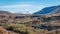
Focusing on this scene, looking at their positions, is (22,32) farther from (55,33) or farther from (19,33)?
(55,33)

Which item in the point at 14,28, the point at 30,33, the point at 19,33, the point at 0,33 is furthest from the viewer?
the point at 14,28

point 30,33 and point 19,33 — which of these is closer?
point 30,33

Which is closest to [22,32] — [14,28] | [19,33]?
[19,33]

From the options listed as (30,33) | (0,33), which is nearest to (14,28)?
(30,33)

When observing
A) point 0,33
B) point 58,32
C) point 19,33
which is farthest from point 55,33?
point 0,33

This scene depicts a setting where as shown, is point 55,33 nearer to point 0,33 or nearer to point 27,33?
point 27,33

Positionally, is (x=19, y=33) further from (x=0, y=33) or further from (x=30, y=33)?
(x=0, y=33)

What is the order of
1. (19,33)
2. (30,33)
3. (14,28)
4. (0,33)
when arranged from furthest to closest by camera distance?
(14,28)
(19,33)
(30,33)
(0,33)

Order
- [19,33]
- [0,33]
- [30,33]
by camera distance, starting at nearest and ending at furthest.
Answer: [0,33] → [30,33] → [19,33]
